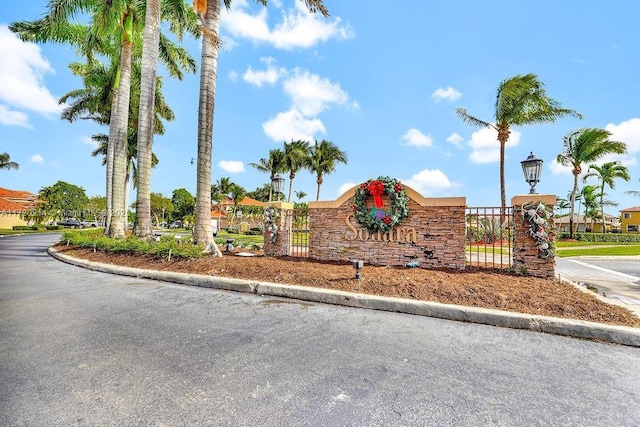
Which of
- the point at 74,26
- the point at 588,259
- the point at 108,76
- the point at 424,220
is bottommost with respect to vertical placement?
the point at 588,259

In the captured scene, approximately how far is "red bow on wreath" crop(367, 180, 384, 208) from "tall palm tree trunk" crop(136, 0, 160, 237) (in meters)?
8.40

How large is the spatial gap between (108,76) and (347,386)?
24248 millimetres

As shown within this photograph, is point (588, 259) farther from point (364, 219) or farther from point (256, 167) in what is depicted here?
point (256, 167)

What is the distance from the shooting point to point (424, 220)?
7797 millimetres

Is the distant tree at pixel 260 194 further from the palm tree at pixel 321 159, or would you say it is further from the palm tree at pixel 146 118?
the palm tree at pixel 146 118

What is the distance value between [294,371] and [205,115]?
351 inches

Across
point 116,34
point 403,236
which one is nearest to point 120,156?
point 116,34

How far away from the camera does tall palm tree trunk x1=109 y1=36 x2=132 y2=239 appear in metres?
13.0

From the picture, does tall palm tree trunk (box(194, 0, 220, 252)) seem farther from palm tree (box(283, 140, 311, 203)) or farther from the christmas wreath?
palm tree (box(283, 140, 311, 203))

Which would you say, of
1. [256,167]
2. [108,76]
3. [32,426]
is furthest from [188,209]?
[32,426]

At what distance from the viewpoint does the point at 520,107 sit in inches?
679

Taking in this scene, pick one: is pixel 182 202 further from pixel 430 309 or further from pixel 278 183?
pixel 430 309

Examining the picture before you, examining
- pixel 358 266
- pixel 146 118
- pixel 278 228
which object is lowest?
pixel 358 266

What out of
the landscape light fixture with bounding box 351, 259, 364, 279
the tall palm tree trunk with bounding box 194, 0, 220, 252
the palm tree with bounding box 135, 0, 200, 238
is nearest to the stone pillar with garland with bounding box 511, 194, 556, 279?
the landscape light fixture with bounding box 351, 259, 364, 279
